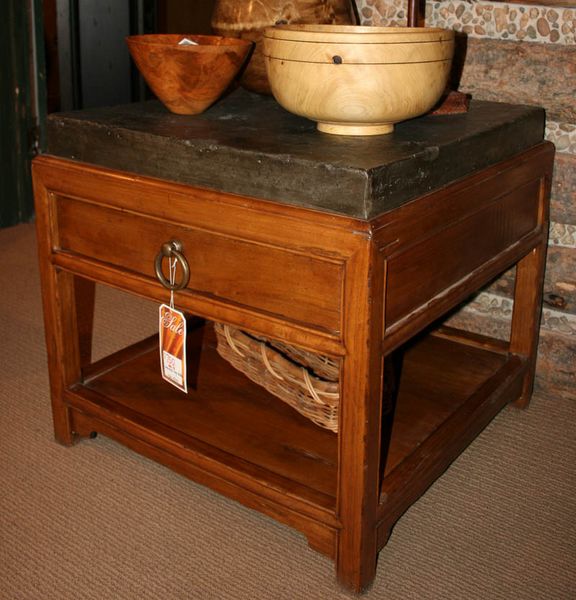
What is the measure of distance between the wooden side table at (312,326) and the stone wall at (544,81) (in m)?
0.09

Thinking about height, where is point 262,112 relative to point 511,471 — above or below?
above

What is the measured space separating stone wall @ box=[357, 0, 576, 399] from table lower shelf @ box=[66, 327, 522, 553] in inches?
5.4

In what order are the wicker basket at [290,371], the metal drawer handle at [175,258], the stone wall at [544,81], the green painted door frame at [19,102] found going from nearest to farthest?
the metal drawer handle at [175,258], the wicker basket at [290,371], the stone wall at [544,81], the green painted door frame at [19,102]

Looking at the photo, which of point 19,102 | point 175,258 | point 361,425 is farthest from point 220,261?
point 19,102

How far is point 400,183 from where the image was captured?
995 mm

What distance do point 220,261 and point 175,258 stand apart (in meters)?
0.08

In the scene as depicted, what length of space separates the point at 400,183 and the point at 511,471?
0.64 meters

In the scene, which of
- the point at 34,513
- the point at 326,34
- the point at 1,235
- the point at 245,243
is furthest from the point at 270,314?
the point at 1,235

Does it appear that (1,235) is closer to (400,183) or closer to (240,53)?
(240,53)

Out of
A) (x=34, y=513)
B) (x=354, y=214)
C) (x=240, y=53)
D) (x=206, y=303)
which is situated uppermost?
(x=240, y=53)

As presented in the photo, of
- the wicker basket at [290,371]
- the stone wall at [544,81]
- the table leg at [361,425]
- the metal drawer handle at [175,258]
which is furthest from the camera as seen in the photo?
the stone wall at [544,81]

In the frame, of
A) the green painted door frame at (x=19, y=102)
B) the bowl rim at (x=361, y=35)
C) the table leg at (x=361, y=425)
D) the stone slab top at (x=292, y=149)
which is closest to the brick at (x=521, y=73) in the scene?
the stone slab top at (x=292, y=149)

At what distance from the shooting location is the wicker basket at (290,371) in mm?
1280

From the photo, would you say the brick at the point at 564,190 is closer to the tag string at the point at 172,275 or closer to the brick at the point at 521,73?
the brick at the point at 521,73
